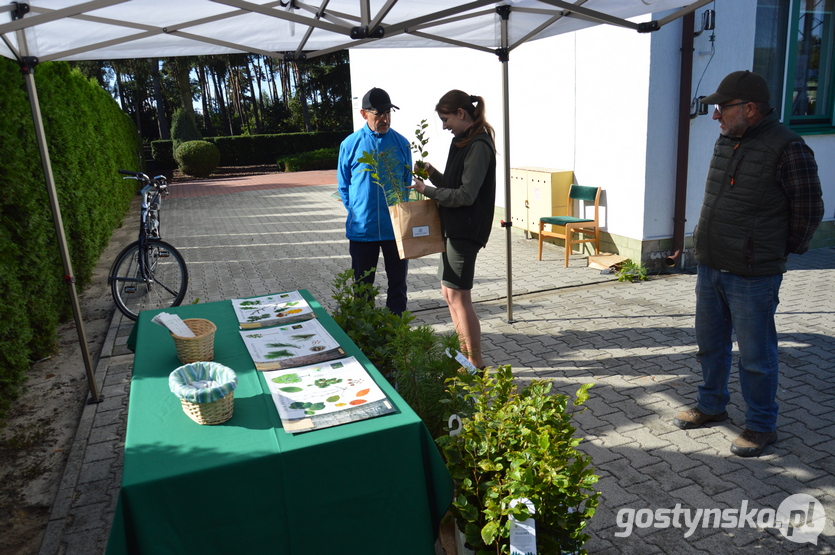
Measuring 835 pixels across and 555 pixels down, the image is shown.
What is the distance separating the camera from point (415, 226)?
3.60 metres

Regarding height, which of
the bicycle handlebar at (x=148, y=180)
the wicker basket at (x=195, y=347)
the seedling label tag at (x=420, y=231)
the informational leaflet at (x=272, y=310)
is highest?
the bicycle handlebar at (x=148, y=180)

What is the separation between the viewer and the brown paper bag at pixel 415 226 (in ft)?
11.7

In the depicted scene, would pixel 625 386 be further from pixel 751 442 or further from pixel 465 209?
pixel 465 209

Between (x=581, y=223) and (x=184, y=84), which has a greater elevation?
(x=184, y=84)

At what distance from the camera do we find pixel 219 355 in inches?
106

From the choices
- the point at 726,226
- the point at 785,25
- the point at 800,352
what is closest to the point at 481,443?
the point at 726,226

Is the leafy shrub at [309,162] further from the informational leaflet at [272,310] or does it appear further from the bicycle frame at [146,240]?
the informational leaflet at [272,310]

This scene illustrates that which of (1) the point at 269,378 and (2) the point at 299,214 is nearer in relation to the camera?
(1) the point at 269,378

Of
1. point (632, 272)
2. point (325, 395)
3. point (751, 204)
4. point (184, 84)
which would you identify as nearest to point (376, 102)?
point (751, 204)

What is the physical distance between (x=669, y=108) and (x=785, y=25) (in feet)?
6.93

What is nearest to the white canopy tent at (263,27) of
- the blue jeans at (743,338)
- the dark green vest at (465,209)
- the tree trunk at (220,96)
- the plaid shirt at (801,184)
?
the dark green vest at (465,209)

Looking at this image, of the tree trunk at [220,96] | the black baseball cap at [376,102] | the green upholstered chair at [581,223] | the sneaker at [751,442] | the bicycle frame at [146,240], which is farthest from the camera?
the tree trunk at [220,96]

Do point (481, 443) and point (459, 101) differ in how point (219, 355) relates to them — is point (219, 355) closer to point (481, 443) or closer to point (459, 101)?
point (481, 443)

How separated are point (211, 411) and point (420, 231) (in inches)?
74.1
